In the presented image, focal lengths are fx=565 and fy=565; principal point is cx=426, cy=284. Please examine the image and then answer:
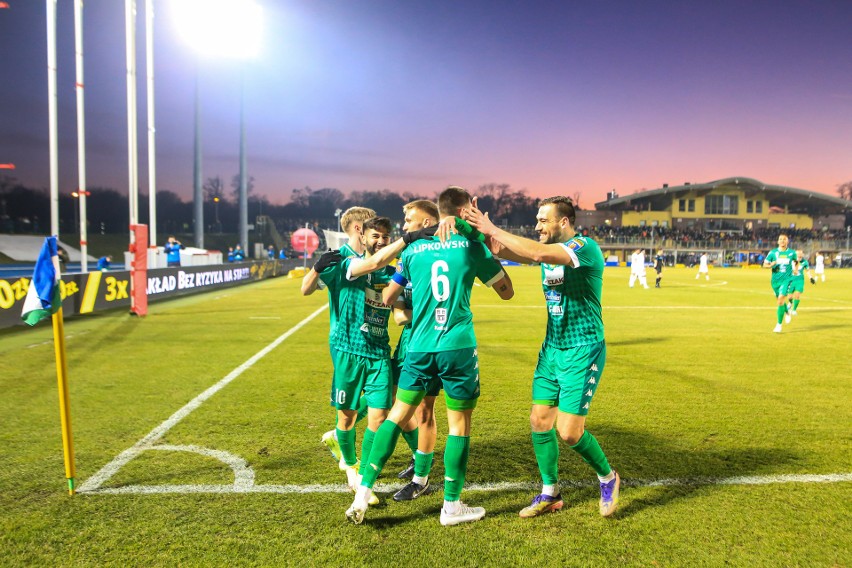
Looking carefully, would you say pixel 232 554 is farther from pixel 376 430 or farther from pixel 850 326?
pixel 850 326

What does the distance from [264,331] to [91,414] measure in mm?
6528

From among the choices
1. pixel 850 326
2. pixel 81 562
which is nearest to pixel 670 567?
pixel 81 562

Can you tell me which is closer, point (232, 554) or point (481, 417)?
point (232, 554)

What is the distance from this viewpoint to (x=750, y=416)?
6051 millimetres

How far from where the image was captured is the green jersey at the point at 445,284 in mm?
3395

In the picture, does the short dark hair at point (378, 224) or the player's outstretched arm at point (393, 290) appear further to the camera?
the short dark hair at point (378, 224)

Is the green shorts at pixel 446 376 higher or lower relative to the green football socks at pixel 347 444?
higher

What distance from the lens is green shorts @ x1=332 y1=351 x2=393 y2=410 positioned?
154 inches

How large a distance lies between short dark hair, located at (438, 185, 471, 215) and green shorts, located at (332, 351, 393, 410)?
4.04 feet

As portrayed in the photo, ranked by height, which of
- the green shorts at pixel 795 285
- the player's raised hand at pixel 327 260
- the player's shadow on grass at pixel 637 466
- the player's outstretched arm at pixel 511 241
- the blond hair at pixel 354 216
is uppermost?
the blond hair at pixel 354 216

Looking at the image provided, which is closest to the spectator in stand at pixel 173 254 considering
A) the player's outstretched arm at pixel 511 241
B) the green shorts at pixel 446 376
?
the green shorts at pixel 446 376

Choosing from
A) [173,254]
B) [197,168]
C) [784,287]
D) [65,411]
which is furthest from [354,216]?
[197,168]

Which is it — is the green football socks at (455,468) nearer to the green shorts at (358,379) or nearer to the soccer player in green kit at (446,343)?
the soccer player in green kit at (446,343)

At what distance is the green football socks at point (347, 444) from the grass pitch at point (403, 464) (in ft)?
0.61
